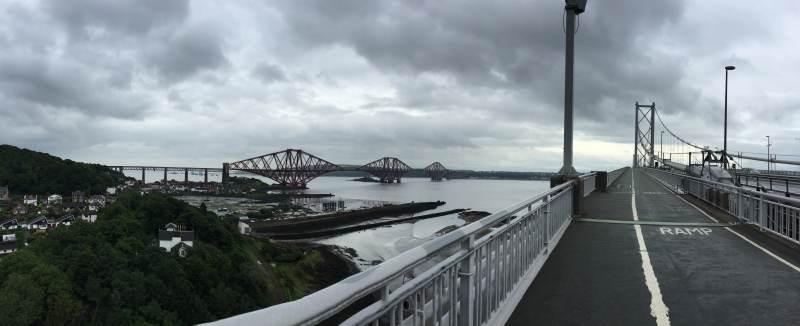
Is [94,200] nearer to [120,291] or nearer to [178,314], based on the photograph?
[120,291]

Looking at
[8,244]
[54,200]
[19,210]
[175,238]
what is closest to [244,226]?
[175,238]

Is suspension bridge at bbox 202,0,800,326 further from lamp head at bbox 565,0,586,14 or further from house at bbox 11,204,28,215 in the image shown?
house at bbox 11,204,28,215

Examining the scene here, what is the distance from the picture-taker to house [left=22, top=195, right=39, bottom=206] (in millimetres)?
135637

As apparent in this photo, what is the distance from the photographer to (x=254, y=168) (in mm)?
185125

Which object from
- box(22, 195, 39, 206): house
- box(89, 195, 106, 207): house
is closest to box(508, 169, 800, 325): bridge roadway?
box(89, 195, 106, 207): house

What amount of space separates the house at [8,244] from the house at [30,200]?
1846 inches

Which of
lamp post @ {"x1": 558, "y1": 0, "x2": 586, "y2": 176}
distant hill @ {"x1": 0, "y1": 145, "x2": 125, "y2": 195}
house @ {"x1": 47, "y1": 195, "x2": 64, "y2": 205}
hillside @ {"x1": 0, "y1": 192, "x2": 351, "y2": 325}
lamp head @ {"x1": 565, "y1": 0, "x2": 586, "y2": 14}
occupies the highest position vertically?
lamp head @ {"x1": 565, "y1": 0, "x2": 586, "y2": 14}

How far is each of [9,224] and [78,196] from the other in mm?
39310

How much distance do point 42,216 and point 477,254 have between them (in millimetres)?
146492

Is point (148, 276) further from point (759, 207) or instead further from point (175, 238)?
point (759, 207)

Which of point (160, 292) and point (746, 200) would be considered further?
point (160, 292)

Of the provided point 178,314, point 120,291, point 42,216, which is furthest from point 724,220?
point 42,216

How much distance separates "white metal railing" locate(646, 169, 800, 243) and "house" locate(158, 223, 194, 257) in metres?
79.7

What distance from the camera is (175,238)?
8838 cm
